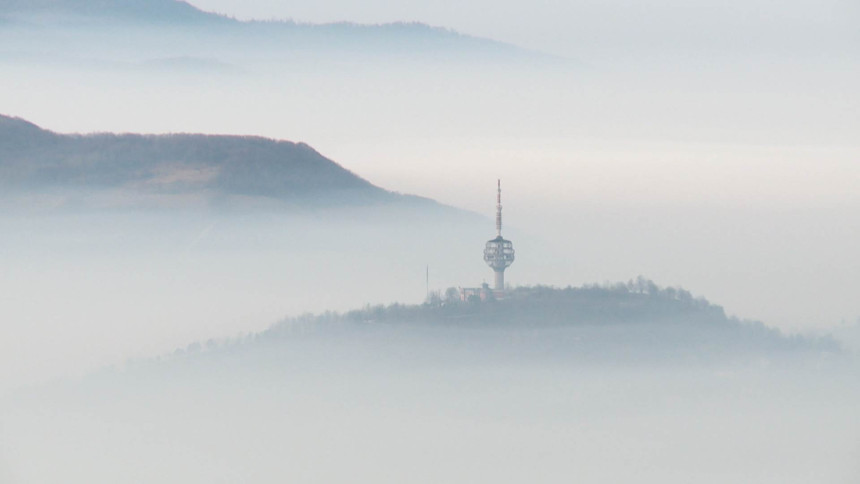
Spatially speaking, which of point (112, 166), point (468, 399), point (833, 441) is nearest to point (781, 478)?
point (833, 441)

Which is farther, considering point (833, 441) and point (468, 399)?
point (468, 399)

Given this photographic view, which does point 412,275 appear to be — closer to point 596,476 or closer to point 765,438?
point 596,476

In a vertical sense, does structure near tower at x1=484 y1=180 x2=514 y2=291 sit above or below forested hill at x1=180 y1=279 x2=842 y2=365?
above

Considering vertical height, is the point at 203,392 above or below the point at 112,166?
below
